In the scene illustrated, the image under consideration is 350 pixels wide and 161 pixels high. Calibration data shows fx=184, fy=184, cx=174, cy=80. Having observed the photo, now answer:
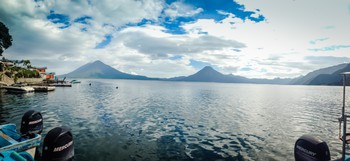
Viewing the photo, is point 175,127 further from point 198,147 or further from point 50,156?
point 50,156

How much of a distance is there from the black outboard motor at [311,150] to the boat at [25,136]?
44.5 ft

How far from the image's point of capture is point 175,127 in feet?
70.2

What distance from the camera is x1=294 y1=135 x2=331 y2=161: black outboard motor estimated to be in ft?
26.3

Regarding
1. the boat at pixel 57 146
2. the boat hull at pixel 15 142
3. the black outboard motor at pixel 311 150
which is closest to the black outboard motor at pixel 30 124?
the boat hull at pixel 15 142

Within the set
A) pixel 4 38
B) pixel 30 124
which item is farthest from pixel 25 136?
pixel 4 38

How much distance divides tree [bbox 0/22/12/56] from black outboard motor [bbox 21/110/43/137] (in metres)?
88.4

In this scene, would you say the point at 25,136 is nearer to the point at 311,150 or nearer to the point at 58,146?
the point at 58,146

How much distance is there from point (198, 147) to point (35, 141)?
11066 millimetres

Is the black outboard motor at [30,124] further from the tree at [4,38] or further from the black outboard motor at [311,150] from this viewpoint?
the tree at [4,38]

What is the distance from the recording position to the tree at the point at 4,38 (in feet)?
245

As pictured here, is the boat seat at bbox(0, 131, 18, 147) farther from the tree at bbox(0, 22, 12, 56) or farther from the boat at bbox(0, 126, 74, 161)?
the tree at bbox(0, 22, 12, 56)

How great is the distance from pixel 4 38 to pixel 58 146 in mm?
95565

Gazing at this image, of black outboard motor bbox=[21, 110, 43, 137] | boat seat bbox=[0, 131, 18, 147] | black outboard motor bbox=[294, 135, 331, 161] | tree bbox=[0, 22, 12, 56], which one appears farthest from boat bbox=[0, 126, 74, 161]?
tree bbox=[0, 22, 12, 56]

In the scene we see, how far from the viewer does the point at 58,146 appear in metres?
8.44
